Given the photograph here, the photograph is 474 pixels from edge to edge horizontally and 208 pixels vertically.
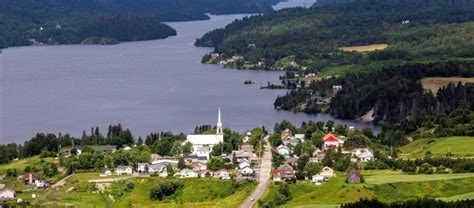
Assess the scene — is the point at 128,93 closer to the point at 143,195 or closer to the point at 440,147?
the point at 440,147

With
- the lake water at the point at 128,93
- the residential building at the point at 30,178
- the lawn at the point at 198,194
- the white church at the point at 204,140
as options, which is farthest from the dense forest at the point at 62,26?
the lawn at the point at 198,194

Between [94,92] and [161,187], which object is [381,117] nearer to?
[94,92]

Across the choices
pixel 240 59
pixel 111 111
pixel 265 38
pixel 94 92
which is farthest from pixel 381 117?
pixel 265 38

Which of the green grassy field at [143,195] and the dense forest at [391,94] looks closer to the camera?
the green grassy field at [143,195]

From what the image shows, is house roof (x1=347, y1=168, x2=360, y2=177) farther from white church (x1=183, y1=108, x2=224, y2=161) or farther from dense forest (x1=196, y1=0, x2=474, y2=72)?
dense forest (x1=196, y1=0, x2=474, y2=72)

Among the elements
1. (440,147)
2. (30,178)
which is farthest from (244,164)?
(440,147)

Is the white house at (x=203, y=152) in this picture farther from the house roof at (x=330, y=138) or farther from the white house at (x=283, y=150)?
the house roof at (x=330, y=138)

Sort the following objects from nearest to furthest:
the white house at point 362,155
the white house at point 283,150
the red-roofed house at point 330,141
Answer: the white house at point 362,155 → the white house at point 283,150 → the red-roofed house at point 330,141
